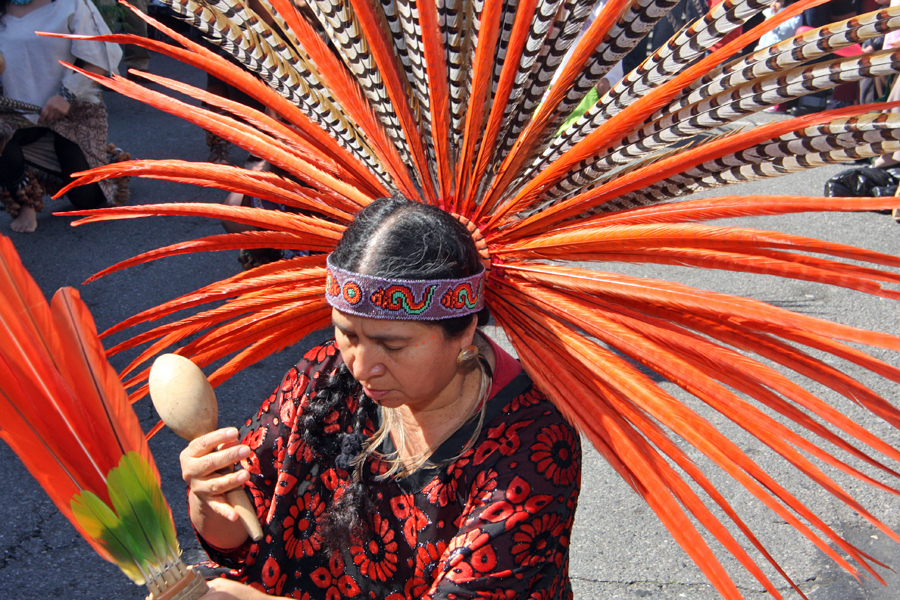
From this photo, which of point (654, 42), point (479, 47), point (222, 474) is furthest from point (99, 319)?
point (654, 42)

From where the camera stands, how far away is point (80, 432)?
3.67 feet

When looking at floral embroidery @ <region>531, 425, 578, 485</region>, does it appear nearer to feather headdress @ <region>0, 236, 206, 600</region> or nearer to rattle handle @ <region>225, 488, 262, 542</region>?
rattle handle @ <region>225, 488, 262, 542</region>

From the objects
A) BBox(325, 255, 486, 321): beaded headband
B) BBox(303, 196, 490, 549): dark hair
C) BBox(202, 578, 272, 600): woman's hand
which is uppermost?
BBox(303, 196, 490, 549): dark hair

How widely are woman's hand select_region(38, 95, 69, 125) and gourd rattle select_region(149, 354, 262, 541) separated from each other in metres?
4.68

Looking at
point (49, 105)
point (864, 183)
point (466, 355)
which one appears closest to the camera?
point (466, 355)

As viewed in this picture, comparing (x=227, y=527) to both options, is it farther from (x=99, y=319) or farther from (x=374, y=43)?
(x=99, y=319)

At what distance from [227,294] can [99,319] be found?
10.3 ft

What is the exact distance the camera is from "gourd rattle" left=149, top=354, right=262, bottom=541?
51.9 inches

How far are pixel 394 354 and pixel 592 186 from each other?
53 cm

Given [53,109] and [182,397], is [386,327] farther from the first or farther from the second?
[53,109]

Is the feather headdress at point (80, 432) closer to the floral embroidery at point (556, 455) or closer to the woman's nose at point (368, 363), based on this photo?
the woman's nose at point (368, 363)

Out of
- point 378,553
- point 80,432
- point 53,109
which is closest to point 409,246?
point 80,432

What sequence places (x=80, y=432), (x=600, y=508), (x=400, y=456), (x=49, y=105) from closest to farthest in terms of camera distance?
(x=80, y=432), (x=400, y=456), (x=600, y=508), (x=49, y=105)

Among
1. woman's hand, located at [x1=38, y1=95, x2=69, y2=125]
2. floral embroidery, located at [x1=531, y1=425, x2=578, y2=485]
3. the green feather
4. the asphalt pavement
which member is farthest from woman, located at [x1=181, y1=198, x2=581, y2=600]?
woman's hand, located at [x1=38, y1=95, x2=69, y2=125]
